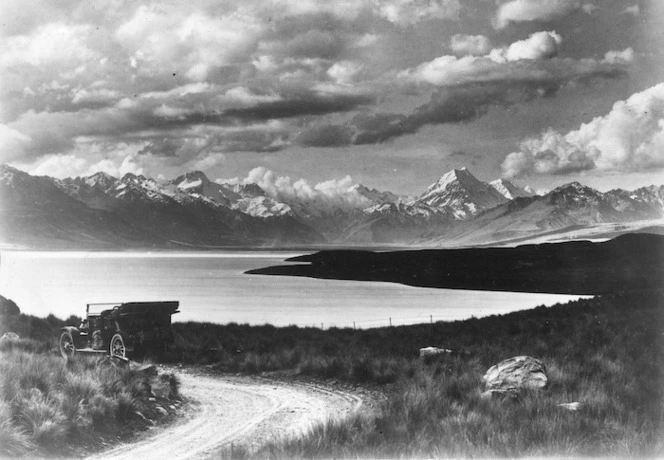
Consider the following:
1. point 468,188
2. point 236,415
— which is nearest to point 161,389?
point 236,415

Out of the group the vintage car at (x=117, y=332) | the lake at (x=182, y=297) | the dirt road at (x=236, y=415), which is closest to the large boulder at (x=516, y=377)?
the dirt road at (x=236, y=415)

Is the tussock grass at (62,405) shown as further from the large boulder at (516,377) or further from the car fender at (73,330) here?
the large boulder at (516,377)

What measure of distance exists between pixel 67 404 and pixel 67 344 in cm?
361

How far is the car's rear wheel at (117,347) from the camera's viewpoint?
978cm

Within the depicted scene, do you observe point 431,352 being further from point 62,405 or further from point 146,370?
point 62,405

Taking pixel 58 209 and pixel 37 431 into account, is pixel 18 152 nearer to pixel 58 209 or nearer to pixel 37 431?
pixel 37 431

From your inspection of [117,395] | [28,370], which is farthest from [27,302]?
[117,395]

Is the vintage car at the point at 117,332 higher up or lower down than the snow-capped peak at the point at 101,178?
lower down

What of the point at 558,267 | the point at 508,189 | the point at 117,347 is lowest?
the point at 117,347

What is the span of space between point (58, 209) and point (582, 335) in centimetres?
3293

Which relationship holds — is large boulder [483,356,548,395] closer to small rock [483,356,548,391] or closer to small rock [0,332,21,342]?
small rock [483,356,548,391]

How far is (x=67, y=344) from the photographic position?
10086 mm

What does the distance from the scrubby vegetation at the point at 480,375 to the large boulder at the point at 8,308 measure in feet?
11.9

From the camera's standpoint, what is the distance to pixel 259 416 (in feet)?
25.6
